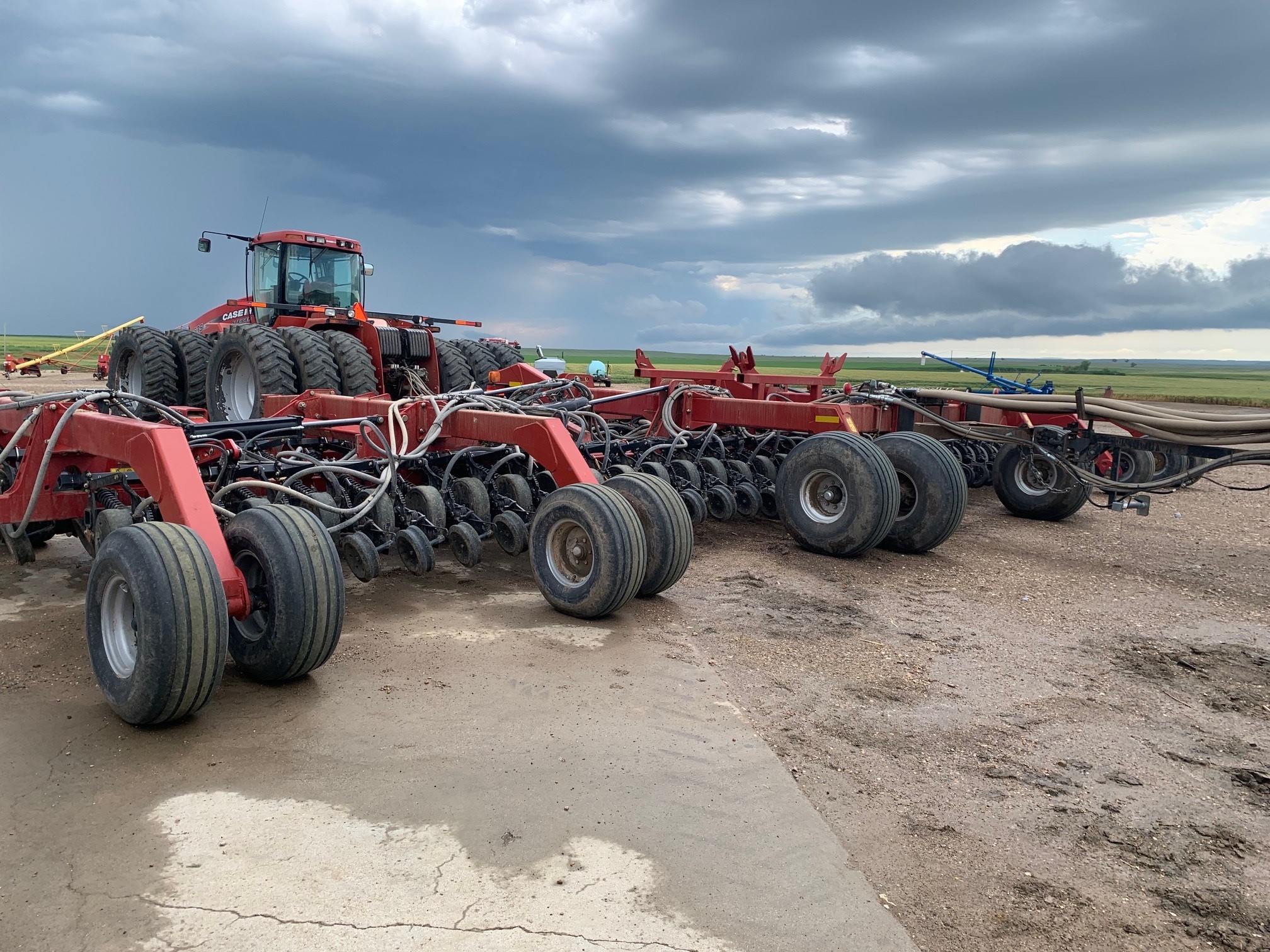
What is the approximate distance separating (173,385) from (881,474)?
846 centimetres

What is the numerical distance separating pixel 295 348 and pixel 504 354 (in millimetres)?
3648

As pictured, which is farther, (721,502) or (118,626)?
(721,502)

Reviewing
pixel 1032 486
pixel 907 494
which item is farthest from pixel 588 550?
pixel 1032 486

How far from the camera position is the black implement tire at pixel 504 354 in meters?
12.5

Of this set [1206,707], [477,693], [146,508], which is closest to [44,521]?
[146,508]

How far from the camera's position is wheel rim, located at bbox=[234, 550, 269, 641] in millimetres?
3766

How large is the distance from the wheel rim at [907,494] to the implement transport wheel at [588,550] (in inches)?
118

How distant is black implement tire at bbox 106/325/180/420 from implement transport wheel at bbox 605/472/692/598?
739 centimetres

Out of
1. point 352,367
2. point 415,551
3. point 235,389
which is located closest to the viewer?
point 415,551

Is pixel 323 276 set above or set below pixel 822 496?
above

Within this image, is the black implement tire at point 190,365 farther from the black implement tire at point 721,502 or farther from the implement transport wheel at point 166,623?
the implement transport wheel at point 166,623

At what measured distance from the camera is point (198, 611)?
10.7 feet

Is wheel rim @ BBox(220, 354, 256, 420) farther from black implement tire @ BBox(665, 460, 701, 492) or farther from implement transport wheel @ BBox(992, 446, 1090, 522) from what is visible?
implement transport wheel @ BBox(992, 446, 1090, 522)

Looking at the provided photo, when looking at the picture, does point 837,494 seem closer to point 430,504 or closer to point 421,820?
point 430,504
